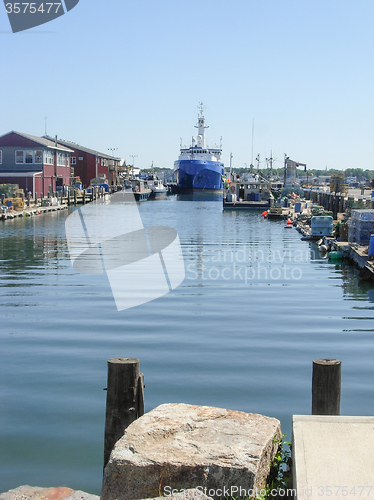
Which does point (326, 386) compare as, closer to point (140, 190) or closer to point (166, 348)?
point (166, 348)

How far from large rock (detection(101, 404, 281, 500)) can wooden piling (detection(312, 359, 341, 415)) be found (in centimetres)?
62

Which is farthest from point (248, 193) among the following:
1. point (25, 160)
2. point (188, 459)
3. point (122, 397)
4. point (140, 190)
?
point (188, 459)

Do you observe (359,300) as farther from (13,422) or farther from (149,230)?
(149,230)

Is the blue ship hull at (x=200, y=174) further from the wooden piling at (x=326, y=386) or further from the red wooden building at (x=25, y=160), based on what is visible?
the wooden piling at (x=326, y=386)

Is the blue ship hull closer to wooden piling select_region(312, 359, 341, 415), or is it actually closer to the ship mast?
the ship mast

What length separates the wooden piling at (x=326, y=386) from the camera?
630cm

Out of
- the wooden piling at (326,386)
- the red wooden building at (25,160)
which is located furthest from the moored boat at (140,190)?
the wooden piling at (326,386)

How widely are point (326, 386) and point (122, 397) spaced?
2137 mm

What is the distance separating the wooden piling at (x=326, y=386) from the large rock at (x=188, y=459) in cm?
62

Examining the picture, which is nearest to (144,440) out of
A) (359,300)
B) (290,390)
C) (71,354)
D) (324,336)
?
(290,390)

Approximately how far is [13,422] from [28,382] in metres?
1.66

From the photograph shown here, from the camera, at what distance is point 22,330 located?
13.8 meters

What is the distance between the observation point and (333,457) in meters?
5.34

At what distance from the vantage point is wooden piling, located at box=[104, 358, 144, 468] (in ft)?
20.8
